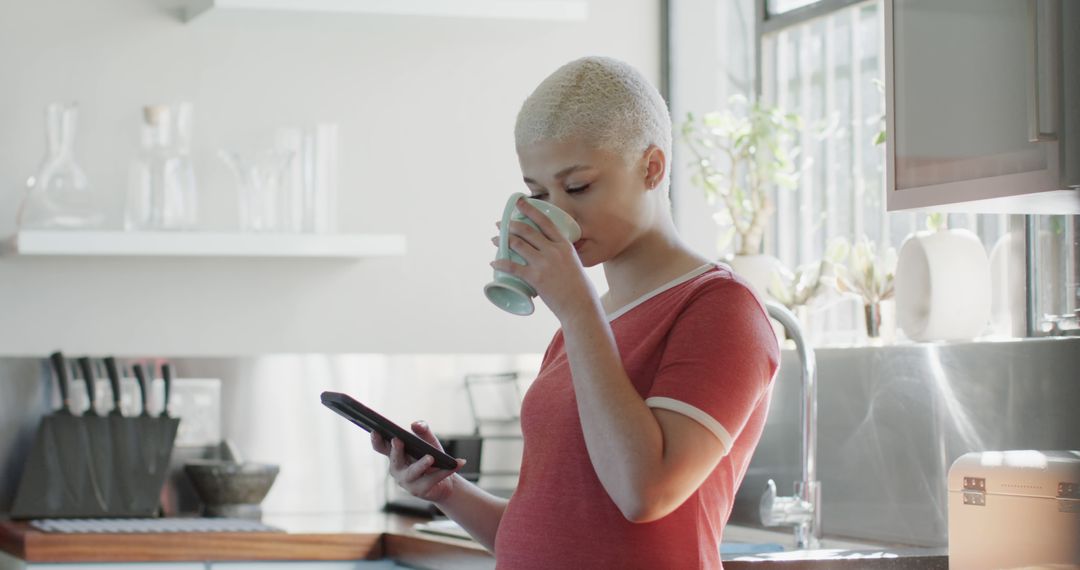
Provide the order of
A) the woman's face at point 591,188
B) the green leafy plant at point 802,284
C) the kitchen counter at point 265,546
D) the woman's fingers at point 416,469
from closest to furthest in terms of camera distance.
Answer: the woman's face at point 591,188 < the woman's fingers at point 416,469 < the kitchen counter at point 265,546 < the green leafy plant at point 802,284

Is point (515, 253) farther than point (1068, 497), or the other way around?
point (1068, 497)

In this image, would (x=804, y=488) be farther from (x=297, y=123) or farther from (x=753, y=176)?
(x=297, y=123)

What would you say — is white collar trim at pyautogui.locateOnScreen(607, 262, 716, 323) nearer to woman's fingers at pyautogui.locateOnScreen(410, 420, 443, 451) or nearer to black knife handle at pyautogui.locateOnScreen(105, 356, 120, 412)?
woman's fingers at pyautogui.locateOnScreen(410, 420, 443, 451)

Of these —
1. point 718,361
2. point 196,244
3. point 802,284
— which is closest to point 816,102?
point 802,284

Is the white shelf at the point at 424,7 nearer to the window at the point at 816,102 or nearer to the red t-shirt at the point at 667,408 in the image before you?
the window at the point at 816,102

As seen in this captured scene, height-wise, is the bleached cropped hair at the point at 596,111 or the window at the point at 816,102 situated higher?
the window at the point at 816,102

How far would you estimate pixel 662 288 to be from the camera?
128 cm

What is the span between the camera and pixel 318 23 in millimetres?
3166

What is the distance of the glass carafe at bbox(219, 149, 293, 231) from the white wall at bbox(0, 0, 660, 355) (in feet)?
0.42

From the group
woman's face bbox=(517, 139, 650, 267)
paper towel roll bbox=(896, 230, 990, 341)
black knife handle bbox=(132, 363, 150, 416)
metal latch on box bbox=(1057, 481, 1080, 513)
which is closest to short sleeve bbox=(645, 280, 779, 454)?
woman's face bbox=(517, 139, 650, 267)

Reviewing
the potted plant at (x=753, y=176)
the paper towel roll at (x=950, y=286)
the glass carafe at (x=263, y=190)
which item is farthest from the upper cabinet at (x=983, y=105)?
the glass carafe at (x=263, y=190)

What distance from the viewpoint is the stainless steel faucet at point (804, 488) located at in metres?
2.34

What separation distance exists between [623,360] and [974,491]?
0.69 m

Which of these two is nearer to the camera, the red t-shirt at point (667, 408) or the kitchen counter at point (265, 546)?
the red t-shirt at point (667, 408)
